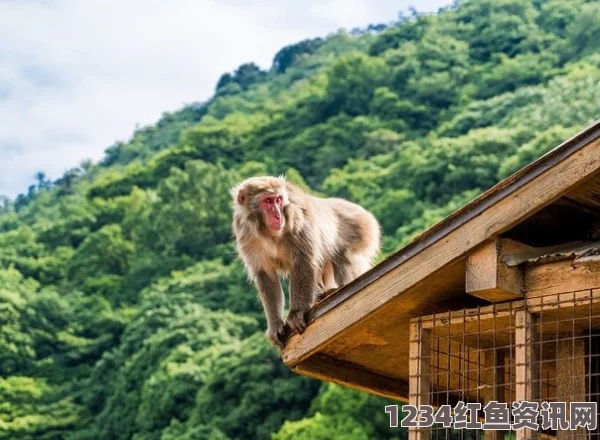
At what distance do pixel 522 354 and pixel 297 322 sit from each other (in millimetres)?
1352

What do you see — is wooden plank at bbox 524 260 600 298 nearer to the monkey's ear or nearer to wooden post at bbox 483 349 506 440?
wooden post at bbox 483 349 506 440

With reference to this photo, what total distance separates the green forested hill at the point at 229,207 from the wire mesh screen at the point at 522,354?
2174cm

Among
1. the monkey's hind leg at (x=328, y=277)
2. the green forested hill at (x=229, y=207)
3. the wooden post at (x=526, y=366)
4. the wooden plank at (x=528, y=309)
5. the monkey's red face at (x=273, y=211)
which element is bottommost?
the wooden post at (x=526, y=366)

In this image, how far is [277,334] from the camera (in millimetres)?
7020

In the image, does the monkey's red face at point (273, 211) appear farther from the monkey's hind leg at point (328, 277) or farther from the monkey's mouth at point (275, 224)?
the monkey's hind leg at point (328, 277)

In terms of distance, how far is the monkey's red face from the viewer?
7484mm

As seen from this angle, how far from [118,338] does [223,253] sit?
5.57 meters

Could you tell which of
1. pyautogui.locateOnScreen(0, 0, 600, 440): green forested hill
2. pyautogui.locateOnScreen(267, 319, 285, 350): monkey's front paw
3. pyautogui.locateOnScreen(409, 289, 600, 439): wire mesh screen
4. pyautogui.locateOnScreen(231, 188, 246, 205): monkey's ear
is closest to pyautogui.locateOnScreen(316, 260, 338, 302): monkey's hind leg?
pyautogui.locateOnScreen(231, 188, 246, 205): monkey's ear

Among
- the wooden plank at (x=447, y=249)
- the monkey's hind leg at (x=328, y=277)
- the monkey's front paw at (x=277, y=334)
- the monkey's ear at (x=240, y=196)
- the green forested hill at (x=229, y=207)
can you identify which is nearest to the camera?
the wooden plank at (x=447, y=249)

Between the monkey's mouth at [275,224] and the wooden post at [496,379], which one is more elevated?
the monkey's mouth at [275,224]

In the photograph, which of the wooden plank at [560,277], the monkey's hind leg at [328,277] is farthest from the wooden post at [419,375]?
the monkey's hind leg at [328,277]

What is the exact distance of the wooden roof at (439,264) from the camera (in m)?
5.60

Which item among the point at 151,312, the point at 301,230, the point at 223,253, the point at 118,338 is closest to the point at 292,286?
the point at 301,230

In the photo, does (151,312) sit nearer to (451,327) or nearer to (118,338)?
(118,338)
